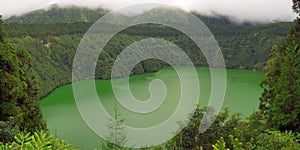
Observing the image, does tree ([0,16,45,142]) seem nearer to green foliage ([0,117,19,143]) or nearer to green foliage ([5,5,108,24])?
green foliage ([0,117,19,143])

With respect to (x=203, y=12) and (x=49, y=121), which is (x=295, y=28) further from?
(x=203, y=12)

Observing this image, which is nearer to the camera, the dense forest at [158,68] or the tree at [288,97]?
the dense forest at [158,68]

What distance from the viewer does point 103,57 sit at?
75125 mm

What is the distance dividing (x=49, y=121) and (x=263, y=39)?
78.3m

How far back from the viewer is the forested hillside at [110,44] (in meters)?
62.5

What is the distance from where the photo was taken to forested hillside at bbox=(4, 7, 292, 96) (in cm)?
6250

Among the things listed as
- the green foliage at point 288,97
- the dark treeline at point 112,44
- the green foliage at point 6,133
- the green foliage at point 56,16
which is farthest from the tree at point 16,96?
the green foliage at point 56,16

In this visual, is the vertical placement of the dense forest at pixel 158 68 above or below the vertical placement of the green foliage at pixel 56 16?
below

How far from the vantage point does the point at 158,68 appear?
269 ft

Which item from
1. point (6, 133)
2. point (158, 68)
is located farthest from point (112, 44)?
point (6, 133)

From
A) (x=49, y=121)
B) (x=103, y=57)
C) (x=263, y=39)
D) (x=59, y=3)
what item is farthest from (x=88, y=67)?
(x=59, y=3)

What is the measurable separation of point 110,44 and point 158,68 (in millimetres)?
14293

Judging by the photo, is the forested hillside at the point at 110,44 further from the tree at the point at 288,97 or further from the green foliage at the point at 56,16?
the green foliage at the point at 56,16

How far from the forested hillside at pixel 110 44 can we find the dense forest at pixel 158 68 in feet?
0.76
